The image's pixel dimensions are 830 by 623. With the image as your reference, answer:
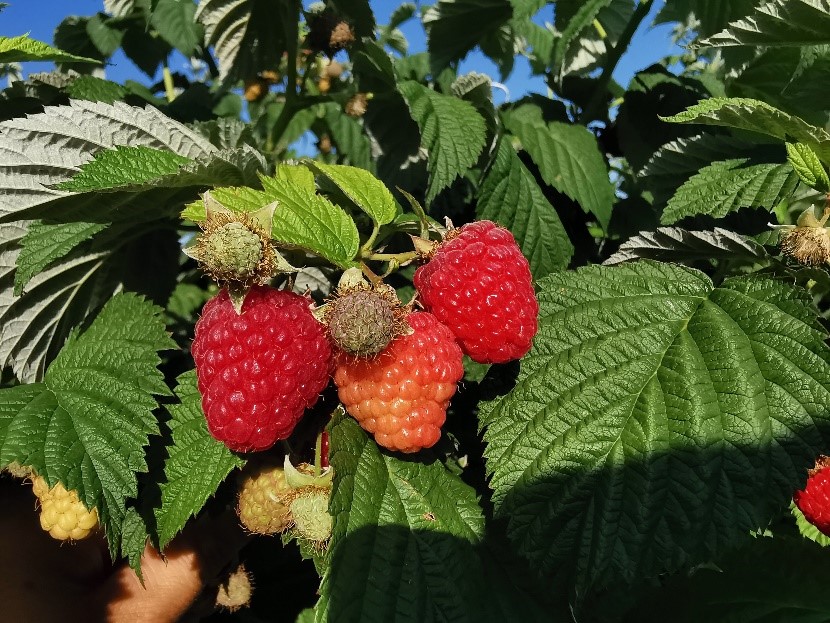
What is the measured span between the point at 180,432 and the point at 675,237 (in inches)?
35.3

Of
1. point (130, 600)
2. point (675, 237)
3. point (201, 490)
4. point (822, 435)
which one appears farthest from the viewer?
point (130, 600)

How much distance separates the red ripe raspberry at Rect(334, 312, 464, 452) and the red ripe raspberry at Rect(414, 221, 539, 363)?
0.04m

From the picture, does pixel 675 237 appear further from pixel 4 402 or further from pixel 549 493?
pixel 4 402

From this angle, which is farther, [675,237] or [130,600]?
[130,600]

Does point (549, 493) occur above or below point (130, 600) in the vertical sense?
above

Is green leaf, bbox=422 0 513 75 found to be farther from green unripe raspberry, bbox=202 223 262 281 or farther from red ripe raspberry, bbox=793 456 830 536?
red ripe raspberry, bbox=793 456 830 536

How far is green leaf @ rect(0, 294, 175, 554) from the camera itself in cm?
97

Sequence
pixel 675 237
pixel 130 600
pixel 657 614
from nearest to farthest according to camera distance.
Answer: pixel 675 237 → pixel 657 614 → pixel 130 600

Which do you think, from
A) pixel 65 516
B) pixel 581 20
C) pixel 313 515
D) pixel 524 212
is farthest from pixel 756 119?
pixel 65 516

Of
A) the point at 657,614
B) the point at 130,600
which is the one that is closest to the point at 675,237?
the point at 657,614

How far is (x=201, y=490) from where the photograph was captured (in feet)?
3.33

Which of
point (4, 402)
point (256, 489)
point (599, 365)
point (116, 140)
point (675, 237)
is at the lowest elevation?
point (256, 489)

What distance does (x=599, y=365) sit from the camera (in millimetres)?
1017

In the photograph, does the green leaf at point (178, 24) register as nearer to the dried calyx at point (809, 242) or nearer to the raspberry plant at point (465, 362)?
Result: the raspberry plant at point (465, 362)
